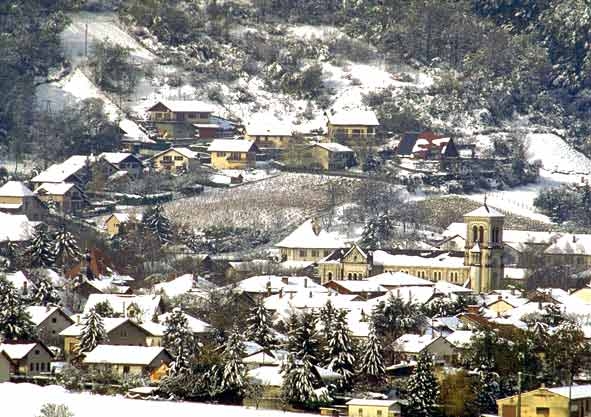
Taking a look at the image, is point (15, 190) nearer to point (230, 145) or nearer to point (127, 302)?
point (230, 145)

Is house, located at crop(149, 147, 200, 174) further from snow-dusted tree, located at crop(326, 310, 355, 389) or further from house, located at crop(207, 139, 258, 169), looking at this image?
snow-dusted tree, located at crop(326, 310, 355, 389)

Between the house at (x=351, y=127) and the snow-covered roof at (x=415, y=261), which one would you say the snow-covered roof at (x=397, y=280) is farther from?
the house at (x=351, y=127)

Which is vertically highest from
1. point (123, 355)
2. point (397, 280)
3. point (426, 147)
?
point (426, 147)

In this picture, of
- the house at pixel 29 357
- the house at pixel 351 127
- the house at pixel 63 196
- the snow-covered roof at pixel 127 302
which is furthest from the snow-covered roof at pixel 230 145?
the house at pixel 29 357

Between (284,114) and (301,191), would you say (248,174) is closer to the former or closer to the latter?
(301,191)

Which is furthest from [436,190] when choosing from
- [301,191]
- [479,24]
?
[479,24]

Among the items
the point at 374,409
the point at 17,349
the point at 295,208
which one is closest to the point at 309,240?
the point at 295,208
